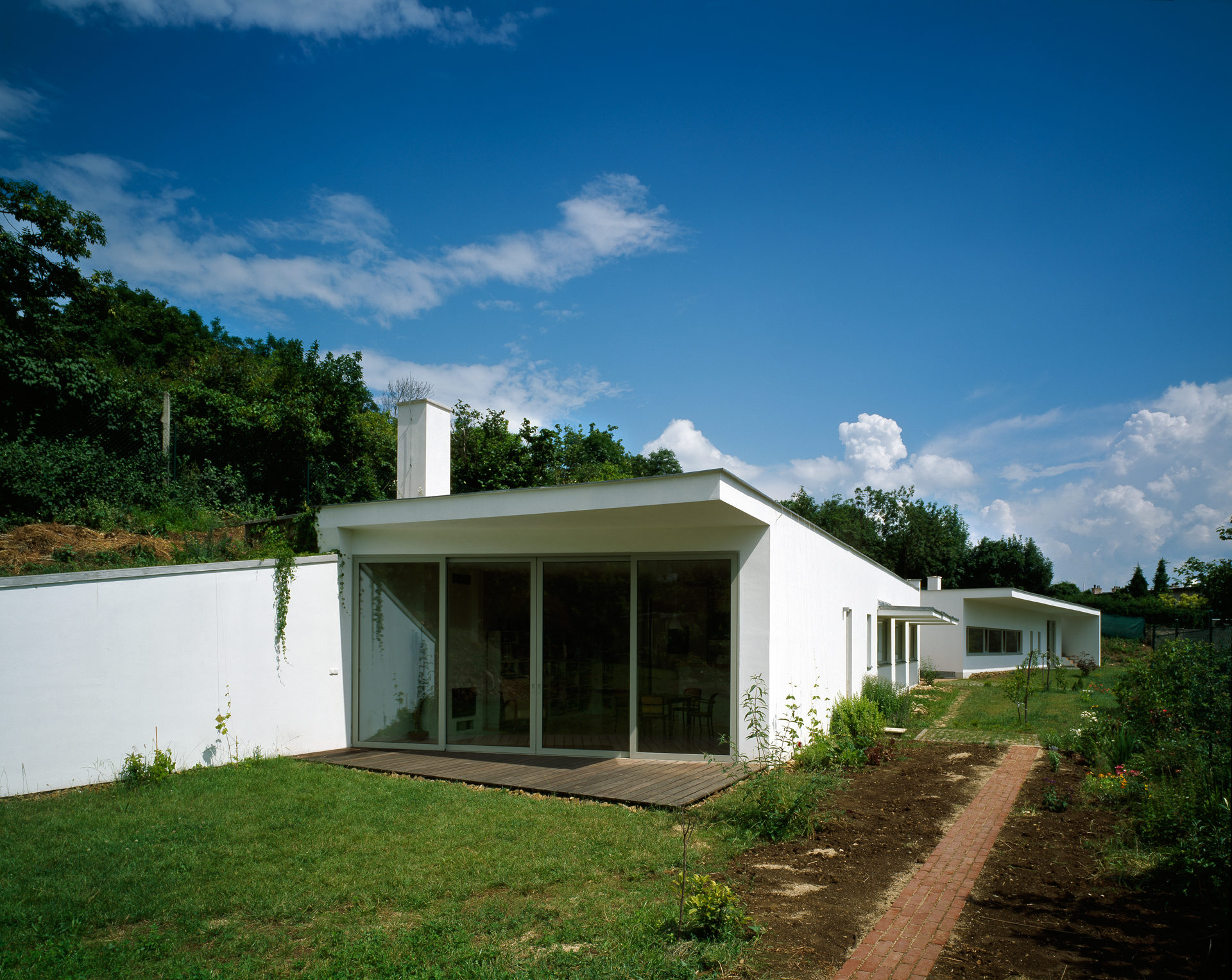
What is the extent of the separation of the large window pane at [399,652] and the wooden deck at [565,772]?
349 millimetres

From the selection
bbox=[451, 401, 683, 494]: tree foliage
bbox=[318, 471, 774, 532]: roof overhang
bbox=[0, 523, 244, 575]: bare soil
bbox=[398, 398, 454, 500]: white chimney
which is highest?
bbox=[451, 401, 683, 494]: tree foliage

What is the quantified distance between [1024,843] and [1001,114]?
8.38 metres

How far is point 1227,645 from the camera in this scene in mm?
6195

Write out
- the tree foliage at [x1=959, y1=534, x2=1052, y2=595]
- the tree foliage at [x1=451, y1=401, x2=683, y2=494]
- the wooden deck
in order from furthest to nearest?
1. the tree foliage at [x1=959, y1=534, x2=1052, y2=595]
2. the tree foliage at [x1=451, y1=401, x2=683, y2=494]
3. the wooden deck

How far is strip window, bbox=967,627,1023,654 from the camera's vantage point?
27.1 meters

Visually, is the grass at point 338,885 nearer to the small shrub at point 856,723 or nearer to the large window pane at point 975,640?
the small shrub at point 856,723

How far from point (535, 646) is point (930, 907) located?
555 centimetres

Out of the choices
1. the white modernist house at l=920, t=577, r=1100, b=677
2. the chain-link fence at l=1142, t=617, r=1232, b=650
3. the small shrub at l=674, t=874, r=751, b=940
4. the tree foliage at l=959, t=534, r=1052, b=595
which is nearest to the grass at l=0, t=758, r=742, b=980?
the small shrub at l=674, t=874, r=751, b=940

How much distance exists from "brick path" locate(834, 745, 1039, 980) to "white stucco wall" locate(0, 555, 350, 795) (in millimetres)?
7131

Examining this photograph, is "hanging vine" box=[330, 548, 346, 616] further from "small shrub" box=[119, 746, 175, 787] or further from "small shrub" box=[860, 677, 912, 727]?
"small shrub" box=[860, 677, 912, 727]

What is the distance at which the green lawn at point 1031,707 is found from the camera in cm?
1244

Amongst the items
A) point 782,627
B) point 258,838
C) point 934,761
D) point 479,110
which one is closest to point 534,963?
point 258,838

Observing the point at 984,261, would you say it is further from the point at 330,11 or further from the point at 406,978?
the point at 406,978

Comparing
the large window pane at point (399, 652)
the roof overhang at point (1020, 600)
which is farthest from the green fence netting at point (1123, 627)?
the large window pane at point (399, 652)
